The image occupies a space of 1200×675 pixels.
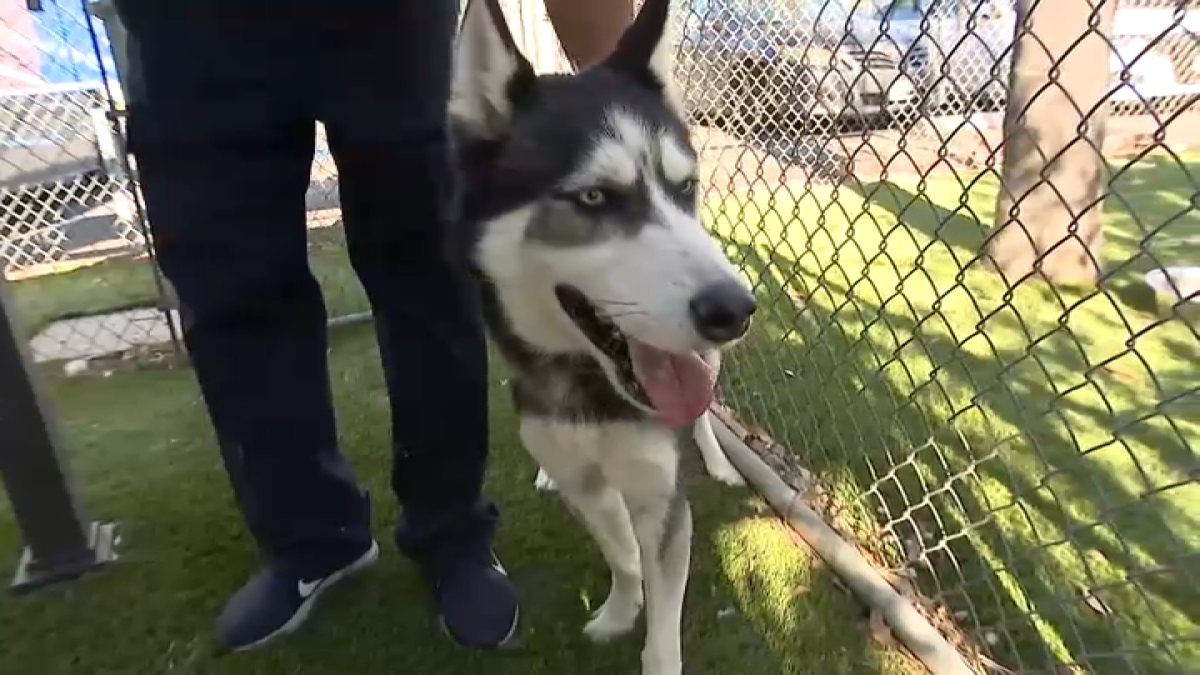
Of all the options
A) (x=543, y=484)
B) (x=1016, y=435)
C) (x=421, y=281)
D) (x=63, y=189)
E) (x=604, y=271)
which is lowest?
(x=63, y=189)

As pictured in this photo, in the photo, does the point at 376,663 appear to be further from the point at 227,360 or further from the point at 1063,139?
the point at 1063,139

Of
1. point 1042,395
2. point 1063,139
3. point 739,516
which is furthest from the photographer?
point 1063,139

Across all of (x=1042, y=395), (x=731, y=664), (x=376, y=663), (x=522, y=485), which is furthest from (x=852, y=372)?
(x=376, y=663)

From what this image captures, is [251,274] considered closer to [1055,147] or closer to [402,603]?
[402,603]

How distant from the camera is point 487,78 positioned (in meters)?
1.50

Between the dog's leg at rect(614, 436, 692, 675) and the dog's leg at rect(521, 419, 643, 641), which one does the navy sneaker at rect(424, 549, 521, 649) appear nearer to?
the dog's leg at rect(521, 419, 643, 641)

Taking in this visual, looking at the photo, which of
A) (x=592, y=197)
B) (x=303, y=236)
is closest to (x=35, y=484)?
(x=303, y=236)

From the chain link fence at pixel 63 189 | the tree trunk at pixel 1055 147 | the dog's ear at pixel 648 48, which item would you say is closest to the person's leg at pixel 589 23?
the dog's ear at pixel 648 48

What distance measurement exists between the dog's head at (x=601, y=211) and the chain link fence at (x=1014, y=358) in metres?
0.67

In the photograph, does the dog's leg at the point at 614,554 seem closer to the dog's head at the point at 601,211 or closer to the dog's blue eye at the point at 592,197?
the dog's head at the point at 601,211

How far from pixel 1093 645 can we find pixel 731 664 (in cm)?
71

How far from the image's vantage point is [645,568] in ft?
5.64

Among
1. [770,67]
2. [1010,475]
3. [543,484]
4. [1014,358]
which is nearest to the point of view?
[1010,475]

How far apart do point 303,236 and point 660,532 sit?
2.89 feet
